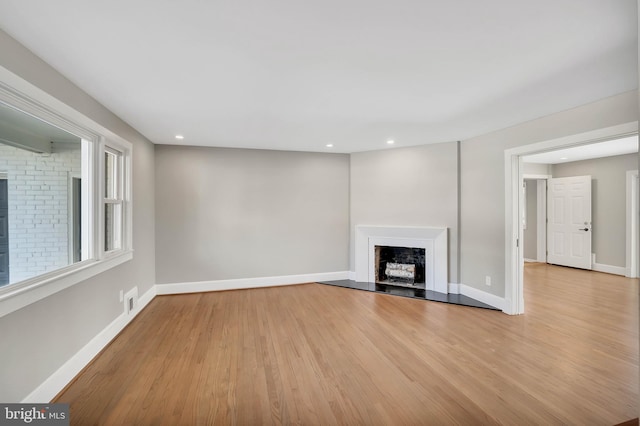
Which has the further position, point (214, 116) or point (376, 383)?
point (214, 116)

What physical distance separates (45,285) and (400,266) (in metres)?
4.47

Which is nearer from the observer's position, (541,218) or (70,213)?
(70,213)

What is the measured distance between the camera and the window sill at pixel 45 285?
155cm

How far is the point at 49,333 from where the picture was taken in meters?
1.92

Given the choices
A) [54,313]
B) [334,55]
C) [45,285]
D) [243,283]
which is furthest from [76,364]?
[334,55]

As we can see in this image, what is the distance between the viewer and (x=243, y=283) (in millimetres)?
4609

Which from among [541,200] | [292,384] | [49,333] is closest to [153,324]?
[49,333]

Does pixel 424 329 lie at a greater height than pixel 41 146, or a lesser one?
lesser

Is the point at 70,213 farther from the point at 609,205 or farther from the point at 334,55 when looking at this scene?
the point at 609,205

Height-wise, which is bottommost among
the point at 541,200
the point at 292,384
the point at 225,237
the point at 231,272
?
the point at 292,384

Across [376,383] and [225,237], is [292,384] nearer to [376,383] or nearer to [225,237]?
[376,383]

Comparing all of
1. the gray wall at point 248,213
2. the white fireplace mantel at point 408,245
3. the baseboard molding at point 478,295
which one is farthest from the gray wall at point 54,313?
the baseboard molding at point 478,295

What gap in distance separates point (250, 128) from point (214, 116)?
1.74 feet

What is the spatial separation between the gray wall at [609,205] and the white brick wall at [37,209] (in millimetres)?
8501
